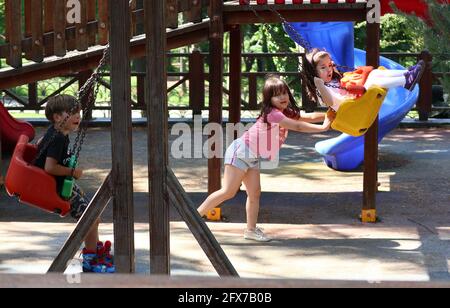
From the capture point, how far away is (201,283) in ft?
12.4

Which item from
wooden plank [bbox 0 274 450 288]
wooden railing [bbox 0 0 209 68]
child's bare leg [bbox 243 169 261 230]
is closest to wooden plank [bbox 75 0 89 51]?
wooden railing [bbox 0 0 209 68]

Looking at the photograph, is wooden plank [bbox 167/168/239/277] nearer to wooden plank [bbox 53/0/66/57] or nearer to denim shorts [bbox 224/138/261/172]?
denim shorts [bbox 224/138/261/172]

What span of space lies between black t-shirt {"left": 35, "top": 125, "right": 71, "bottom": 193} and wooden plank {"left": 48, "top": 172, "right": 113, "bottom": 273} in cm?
87

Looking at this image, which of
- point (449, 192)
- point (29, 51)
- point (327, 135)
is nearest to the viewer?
point (29, 51)

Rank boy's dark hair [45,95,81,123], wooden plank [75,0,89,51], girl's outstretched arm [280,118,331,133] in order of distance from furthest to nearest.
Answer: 1. wooden plank [75,0,89,51]
2. girl's outstretched arm [280,118,331,133]
3. boy's dark hair [45,95,81,123]

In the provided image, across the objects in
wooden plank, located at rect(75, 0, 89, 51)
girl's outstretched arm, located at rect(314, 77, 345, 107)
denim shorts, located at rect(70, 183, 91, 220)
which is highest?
wooden plank, located at rect(75, 0, 89, 51)

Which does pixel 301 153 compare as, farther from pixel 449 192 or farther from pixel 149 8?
pixel 149 8

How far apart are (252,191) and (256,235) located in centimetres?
40

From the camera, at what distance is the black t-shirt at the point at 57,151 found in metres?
7.06

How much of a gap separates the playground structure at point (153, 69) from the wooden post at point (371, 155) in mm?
10

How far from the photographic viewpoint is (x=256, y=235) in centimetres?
905

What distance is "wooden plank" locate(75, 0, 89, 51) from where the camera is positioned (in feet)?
31.1
